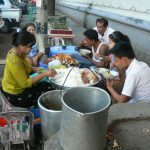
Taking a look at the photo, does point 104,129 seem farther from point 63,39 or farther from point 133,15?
point 133,15

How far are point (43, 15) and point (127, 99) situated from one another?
11.6ft

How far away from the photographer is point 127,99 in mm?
3609

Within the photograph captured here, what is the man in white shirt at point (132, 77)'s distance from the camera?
139 inches

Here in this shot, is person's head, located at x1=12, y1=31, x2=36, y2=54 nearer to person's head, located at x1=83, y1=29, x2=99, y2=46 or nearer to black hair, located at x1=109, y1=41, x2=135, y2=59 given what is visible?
black hair, located at x1=109, y1=41, x2=135, y2=59

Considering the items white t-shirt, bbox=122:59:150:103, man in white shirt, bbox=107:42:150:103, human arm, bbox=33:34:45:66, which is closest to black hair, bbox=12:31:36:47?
man in white shirt, bbox=107:42:150:103

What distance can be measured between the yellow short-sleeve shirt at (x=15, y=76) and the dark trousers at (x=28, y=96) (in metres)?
0.07

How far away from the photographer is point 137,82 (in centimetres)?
358

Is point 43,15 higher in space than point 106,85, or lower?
higher

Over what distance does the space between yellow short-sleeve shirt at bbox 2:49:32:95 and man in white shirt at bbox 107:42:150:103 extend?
123cm

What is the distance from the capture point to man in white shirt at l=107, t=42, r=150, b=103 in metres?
3.52

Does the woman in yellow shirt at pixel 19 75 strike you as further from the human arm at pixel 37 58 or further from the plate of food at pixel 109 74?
the human arm at pixel 37 58

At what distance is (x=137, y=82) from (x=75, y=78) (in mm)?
858

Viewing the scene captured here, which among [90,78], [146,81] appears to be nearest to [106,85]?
[90,78]

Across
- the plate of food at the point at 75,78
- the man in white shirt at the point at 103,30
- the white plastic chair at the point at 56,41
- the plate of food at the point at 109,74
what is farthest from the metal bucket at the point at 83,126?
the white plastic chair at the point at 56,41
